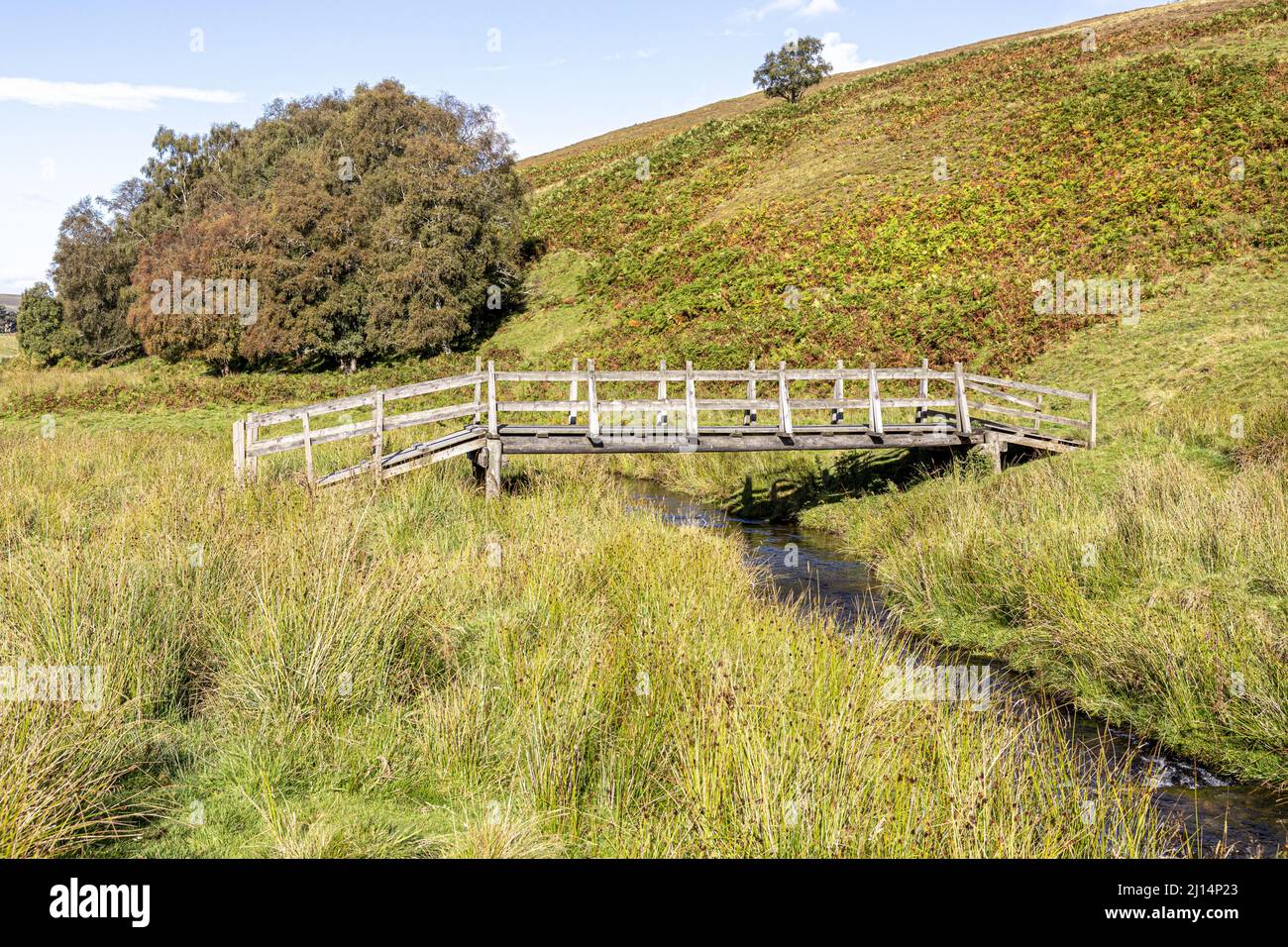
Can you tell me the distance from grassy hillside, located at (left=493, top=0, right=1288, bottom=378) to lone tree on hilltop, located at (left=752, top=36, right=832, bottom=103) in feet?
37.3

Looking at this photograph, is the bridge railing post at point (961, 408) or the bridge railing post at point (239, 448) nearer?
the bridge railing post at point (239, 448)

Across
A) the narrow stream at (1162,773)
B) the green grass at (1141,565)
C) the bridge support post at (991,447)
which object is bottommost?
the narrow stream at (1162,773)

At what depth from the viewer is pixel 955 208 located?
1345 inches

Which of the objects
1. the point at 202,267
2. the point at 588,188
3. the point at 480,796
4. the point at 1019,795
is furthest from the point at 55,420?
the point at 588,188

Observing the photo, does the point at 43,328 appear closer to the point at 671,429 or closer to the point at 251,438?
the point at 251,438

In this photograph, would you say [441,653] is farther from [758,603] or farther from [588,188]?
[588,188]

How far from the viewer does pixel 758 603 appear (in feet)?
28.1

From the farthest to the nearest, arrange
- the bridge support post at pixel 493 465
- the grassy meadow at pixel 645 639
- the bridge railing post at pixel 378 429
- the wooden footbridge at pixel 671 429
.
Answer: the bridge support post at pixel 493 465 → the wooden footbridge at pixel 671 429 → the bridge railing post at pixel 378 429 → the grassy meadow at pixel 645 639

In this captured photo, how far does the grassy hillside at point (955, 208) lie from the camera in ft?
90.3

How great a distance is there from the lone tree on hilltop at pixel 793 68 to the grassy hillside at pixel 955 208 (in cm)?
1137

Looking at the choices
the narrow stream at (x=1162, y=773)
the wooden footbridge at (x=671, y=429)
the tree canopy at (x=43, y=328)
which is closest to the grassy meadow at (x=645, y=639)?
the narrow stream at (x=1162, y=773)

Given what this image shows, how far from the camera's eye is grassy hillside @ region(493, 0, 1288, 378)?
27516mm

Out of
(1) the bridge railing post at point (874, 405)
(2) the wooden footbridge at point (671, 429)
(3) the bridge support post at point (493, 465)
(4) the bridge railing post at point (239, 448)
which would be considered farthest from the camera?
(1) the bridge railing post at point (874, 405)

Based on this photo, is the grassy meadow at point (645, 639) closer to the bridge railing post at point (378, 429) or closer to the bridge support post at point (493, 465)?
the bridge support post at point (493, 465)
